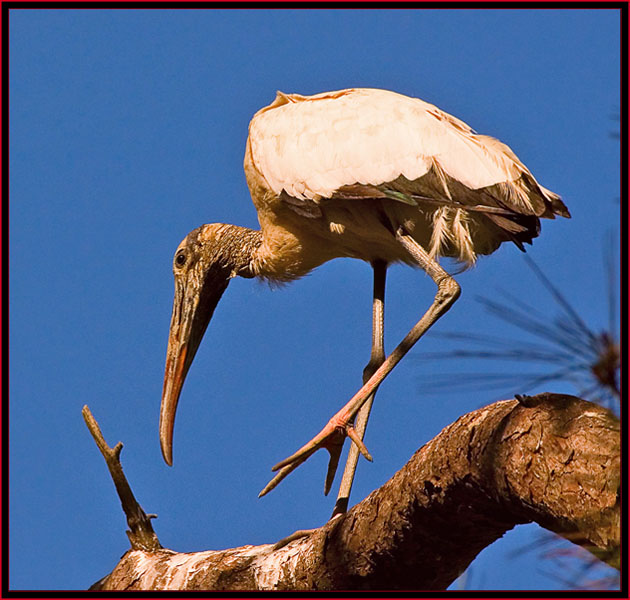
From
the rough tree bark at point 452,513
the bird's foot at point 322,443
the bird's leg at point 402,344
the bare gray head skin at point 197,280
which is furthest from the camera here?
the bare gray head skin at point 197,280

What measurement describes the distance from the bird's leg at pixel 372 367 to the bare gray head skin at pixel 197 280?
84 cm

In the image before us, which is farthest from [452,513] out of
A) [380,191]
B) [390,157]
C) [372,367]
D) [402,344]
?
[372,367]

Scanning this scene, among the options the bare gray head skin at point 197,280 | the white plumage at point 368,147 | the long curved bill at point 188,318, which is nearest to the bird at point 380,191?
the white plumage at point 368,147

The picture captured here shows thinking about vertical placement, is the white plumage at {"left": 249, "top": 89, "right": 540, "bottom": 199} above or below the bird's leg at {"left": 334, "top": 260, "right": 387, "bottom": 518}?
above

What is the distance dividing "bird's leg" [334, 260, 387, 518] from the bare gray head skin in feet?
2.76

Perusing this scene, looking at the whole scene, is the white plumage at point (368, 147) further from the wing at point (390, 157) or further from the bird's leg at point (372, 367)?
the bird's leg at point (372, 367)

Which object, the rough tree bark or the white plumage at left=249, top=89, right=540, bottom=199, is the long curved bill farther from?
the rough tree bark

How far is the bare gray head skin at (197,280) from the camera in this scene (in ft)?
21.9

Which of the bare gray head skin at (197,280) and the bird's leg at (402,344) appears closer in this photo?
the bird's leg at (402,344)

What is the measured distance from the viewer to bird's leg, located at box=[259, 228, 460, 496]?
516 cm

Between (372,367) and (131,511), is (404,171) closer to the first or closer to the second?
(372,367)

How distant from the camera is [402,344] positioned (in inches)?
215

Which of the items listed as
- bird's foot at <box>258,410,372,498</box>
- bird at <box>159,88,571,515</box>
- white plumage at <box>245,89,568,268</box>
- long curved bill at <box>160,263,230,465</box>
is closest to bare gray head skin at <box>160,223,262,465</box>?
long curved bill at <box>160,263,230,465</box>

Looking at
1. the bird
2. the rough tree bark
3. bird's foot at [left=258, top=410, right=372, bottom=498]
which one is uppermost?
the bird
